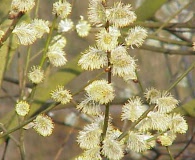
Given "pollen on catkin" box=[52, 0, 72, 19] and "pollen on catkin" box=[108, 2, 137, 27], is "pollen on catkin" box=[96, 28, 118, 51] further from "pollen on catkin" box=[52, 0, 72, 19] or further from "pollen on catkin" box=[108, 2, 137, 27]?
"pollen on catkin" box=[52, 0, 72, 19]

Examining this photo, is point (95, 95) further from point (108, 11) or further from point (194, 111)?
point (194, 111)

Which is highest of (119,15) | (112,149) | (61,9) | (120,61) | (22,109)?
(61,9)

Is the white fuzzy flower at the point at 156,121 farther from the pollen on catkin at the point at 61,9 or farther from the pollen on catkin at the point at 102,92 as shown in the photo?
the pollen on catkin at the point at 61,9

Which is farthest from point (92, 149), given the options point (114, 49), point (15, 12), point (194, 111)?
point (194, 111)

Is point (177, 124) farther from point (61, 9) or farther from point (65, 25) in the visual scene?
point (65, 25)

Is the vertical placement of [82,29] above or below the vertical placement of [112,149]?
above

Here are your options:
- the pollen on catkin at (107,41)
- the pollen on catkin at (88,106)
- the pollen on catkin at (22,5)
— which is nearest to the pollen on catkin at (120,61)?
the pollen on catkin at (107,41)

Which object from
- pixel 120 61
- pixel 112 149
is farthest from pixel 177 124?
pixel 120 61

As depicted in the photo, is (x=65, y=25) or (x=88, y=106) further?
(x=65, y=25)

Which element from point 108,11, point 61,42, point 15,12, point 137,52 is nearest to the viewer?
point 108,11

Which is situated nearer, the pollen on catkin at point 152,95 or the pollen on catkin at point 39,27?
the pollen on catkin at point 152,95

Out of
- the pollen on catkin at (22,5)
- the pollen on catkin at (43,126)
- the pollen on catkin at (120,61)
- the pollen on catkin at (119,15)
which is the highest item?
the pollen on catkin at (22,5)
